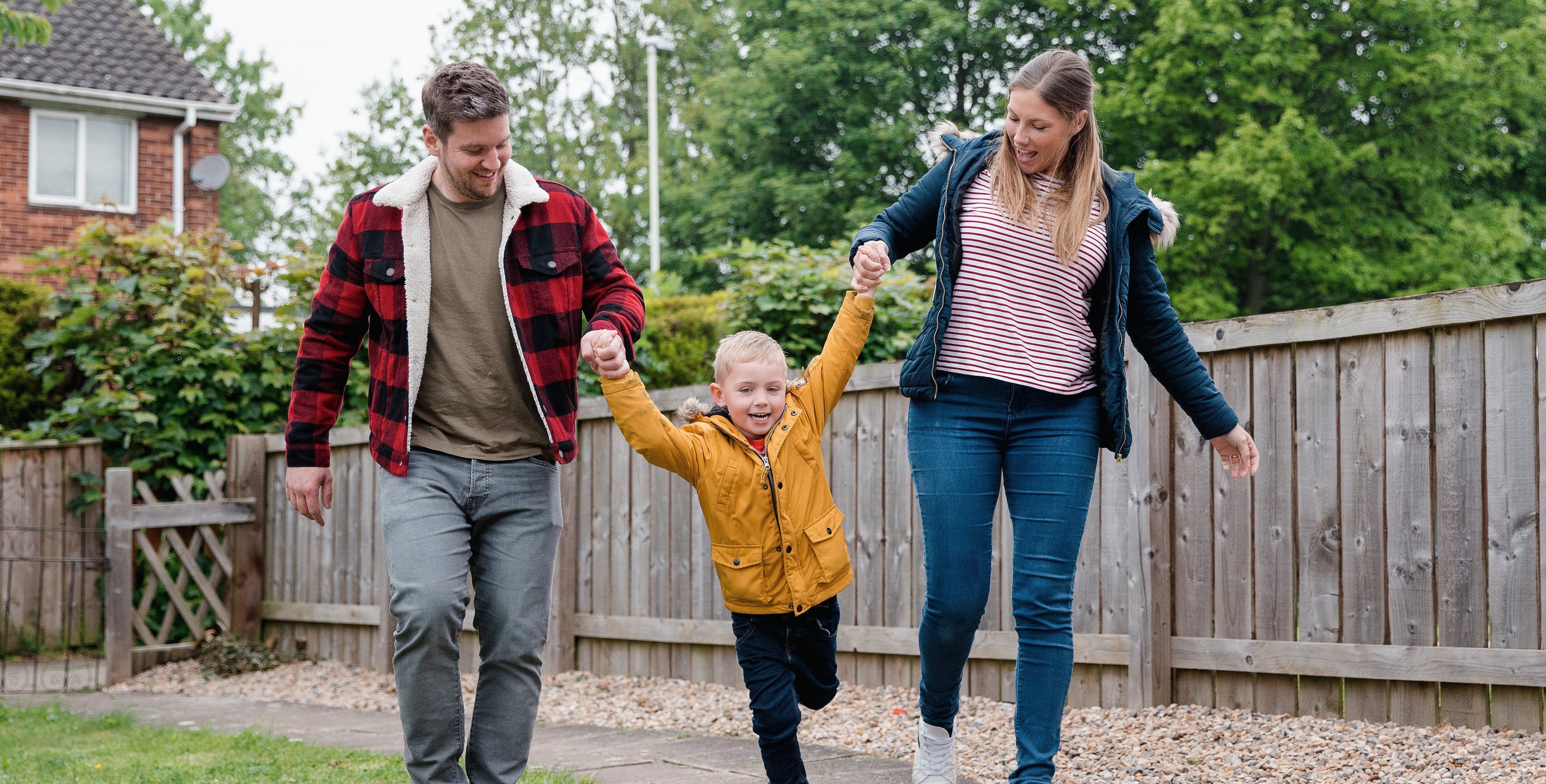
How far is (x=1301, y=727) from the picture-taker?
4344 mm

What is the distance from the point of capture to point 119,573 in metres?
7.95

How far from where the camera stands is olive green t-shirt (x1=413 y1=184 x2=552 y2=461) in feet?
10.1

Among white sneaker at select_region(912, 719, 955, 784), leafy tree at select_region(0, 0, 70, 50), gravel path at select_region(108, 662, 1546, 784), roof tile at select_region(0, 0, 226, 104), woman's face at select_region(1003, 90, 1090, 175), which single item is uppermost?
roof tile at select_region(0, 0, 226, 104)

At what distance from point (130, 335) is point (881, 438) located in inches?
230

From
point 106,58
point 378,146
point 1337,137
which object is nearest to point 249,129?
point 378,146

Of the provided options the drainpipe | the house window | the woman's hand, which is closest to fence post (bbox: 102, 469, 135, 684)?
the woman's hand

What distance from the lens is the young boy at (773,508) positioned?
321 cm

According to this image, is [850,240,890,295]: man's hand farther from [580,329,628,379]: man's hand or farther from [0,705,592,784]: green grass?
[0,705,592,784]: green grass

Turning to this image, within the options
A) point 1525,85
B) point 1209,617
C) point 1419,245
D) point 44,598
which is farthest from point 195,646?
point 1525,85

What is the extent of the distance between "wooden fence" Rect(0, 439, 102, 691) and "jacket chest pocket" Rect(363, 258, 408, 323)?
22.3 ft

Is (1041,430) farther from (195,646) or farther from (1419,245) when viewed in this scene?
(1419,245)

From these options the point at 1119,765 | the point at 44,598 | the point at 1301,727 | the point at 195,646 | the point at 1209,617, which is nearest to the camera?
the point at 1119,765

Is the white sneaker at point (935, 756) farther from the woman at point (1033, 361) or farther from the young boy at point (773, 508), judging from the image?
the young boy at point (773, 508)

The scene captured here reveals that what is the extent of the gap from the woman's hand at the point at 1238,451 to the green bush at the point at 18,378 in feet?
29.5
